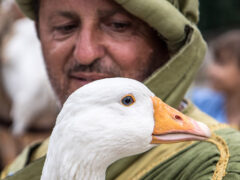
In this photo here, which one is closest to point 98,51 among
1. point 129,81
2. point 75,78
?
point 75,78

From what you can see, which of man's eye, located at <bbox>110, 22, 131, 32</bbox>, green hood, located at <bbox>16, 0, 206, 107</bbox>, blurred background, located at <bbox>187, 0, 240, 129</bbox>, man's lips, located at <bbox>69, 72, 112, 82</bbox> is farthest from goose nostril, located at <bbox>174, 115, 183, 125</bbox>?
blurred background, located at <bbox>187, 0, 240, 129</bbox>

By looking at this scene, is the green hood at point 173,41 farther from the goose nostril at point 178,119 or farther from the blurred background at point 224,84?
the blurred background at point 224,84

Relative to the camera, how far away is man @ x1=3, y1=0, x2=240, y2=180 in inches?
53.6

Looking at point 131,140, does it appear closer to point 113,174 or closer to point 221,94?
point 113,174

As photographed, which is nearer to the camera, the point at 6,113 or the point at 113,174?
the point at 113,174

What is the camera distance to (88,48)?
4.90 ft

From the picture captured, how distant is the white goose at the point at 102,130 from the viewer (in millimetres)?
1105

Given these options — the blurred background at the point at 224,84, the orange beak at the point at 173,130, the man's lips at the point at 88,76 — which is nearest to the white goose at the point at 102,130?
the orange beak at the point at 173,130

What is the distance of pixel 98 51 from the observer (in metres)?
1.52

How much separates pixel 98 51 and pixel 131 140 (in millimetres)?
472

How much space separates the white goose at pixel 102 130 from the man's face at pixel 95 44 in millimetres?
392

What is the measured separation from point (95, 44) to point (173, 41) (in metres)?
0.27

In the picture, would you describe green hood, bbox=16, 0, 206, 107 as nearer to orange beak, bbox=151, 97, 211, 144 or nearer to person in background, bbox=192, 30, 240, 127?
orange beak, bbox=151, 97, 211, 144

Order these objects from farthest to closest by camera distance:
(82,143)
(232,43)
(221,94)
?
1. (221,94)
2. (232,43)
3. (82,143)
